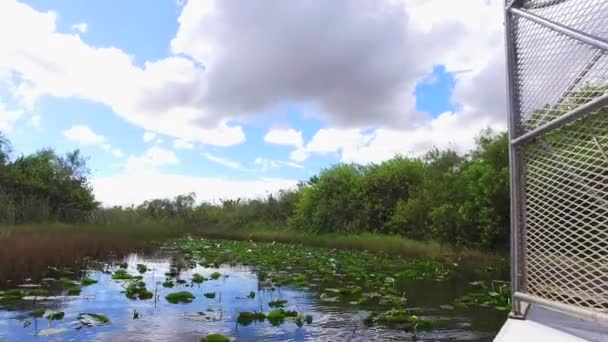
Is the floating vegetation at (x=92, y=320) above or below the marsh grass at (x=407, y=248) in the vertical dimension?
below

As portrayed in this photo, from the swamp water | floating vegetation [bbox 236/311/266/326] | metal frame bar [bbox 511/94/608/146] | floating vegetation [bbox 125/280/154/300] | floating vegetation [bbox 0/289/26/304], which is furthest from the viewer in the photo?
floating vegetation [bbox 125/280/154/300]

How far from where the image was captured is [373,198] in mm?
30500

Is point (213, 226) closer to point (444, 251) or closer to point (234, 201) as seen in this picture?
point (234, 201)

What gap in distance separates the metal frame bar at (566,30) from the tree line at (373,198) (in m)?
17.6

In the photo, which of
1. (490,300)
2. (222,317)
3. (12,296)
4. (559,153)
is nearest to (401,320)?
(222,317)

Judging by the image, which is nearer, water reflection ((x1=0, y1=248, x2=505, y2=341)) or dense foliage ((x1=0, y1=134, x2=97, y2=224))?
water reflection ((x1=0, y1=248, x2=505, y2=341))

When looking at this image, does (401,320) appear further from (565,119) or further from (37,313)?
(565,119)

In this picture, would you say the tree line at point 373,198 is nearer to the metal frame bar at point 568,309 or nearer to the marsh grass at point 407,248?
the marsh grass at point 407,248

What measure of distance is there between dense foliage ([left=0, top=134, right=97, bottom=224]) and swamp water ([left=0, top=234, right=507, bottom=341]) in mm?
10027

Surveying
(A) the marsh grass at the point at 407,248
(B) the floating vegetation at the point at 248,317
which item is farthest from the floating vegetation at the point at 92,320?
(A) the marsh grass at the point at 407,248

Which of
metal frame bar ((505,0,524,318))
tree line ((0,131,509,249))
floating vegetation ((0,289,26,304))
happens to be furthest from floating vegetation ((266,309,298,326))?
tree line ((0,131,509,249))

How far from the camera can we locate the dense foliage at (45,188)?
21812mm

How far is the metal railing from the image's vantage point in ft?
6.51

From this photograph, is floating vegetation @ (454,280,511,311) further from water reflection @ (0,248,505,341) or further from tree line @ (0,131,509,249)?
tree line @ (0,131,509,249)
